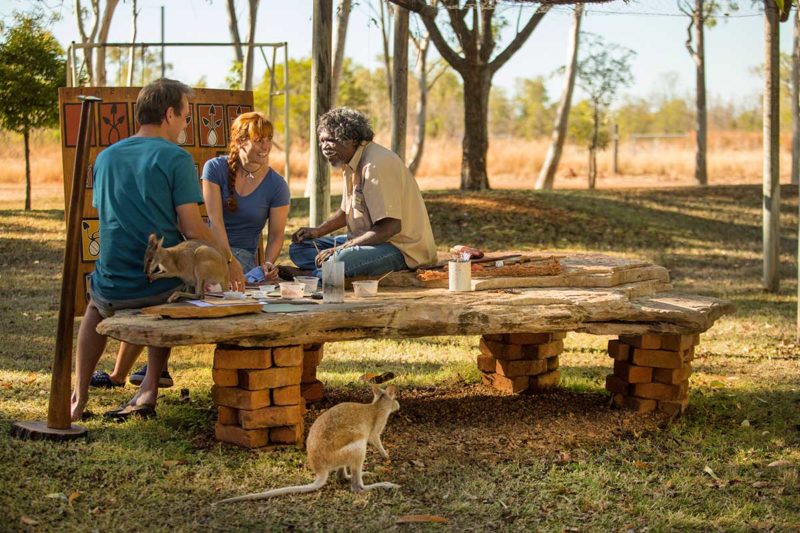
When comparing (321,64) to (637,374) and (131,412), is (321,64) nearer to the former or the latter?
(131,412)

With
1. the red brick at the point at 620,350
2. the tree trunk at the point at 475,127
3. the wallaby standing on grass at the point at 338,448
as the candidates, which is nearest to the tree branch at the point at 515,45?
the tree trunk at the point at 475,127

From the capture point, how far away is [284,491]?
4.68 metres

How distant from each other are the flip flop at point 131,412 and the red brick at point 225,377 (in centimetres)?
81

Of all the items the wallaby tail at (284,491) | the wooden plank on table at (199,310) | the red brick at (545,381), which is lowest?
the wallaby tail at (284,491)

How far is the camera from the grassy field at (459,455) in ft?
15.0

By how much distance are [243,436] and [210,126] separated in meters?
4.06

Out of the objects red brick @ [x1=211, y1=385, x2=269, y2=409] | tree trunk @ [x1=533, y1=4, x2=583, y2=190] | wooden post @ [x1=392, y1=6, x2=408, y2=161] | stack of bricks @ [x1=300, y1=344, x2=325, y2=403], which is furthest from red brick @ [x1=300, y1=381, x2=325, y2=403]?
tree trunk @ [x1=533, y1=4, x2=583, y2=190]

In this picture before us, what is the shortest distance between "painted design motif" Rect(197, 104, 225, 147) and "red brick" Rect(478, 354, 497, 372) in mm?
3204

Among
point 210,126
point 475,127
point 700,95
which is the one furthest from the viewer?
point 700,95

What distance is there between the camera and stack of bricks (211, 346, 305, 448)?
17.1 ft

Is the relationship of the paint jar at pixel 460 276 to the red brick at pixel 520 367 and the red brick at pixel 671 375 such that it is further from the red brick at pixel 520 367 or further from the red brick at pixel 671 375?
the red brick at pixel 671 375

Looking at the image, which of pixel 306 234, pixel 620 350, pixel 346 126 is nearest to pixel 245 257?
pixel 306 234

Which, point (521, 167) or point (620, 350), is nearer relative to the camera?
point (620, 350)

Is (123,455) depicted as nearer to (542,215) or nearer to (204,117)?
(204,117)
